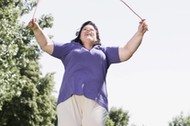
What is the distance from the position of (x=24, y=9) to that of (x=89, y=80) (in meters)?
22.3

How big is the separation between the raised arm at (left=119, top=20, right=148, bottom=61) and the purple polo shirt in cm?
6

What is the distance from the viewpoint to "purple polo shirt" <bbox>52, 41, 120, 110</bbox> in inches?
171

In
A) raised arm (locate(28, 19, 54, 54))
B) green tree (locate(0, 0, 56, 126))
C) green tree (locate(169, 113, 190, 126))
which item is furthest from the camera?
green tree (locate(169, 113, 190, 126))

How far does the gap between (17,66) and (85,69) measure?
68.7ft

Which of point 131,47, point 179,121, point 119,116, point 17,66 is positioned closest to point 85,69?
point 131,47

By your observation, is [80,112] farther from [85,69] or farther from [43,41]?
[43,41]

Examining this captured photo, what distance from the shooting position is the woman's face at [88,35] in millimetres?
4719

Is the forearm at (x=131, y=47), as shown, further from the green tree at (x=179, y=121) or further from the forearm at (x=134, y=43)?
the green tree at (x=179, y=121)

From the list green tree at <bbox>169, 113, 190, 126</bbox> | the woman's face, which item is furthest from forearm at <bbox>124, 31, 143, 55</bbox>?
green tree at <bbox>169, 113, 190, 126</bbox>

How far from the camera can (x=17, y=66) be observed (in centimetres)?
2495

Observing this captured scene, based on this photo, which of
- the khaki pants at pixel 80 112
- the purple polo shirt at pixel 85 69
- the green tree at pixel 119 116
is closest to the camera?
the khaki pants at pixel 80 112

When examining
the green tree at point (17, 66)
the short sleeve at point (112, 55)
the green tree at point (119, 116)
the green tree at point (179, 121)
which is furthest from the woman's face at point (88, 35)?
the green tree at point (119, 116)

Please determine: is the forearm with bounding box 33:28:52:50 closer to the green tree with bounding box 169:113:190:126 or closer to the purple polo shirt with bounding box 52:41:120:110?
the purple polo shirt with bounding box 52:41:120:110

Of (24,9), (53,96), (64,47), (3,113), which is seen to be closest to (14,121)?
(3,113)
